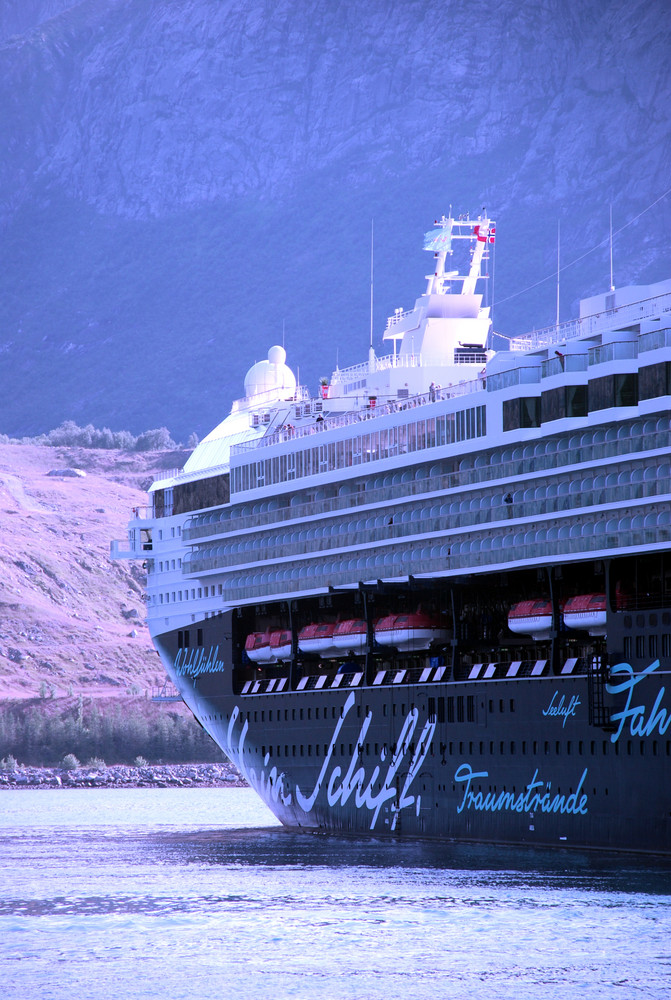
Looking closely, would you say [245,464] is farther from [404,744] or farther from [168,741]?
[168,741]

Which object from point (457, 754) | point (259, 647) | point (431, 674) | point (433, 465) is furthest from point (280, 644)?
point (457, 754)

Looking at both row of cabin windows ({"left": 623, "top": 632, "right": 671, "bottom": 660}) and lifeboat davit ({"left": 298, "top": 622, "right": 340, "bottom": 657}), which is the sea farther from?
lifeboat davit ({"left": 298, "top": 622, "right": 340, "bottom": 657})

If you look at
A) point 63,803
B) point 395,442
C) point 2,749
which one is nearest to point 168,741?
point 2,749

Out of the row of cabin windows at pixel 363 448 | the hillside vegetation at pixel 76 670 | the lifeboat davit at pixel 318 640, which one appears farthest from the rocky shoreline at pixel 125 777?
the lifeboat davit at pixel 318 640

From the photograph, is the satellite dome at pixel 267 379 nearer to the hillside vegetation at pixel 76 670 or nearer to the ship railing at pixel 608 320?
the ship railing at pixel 608 320

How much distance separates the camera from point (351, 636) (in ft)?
220

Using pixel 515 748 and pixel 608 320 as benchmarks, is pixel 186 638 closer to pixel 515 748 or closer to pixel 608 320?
pixel 515 748

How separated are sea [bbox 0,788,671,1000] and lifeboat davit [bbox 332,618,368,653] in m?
7.39

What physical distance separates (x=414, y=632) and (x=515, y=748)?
309 inches

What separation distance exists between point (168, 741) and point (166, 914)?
109396 mm

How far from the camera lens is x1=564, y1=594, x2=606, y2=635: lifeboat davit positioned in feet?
179

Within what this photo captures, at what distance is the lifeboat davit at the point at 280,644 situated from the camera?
A: 233ft

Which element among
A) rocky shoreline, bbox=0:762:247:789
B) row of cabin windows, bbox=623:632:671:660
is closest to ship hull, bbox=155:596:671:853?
row of cabin windows, bbox=623:632:671:660

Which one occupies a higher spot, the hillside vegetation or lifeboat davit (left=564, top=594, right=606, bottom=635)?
the hillside vegetation
